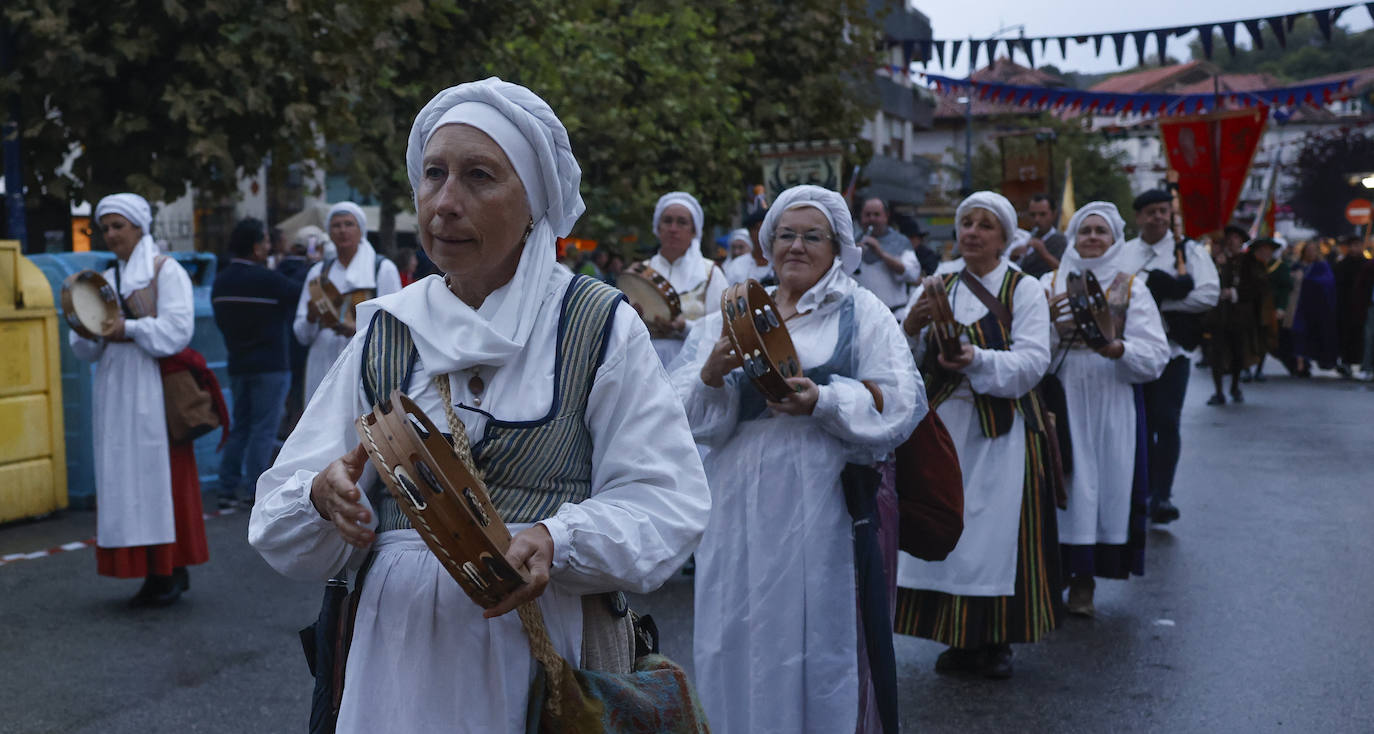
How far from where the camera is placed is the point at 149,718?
548cm

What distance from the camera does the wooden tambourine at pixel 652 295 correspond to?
8.66 metres

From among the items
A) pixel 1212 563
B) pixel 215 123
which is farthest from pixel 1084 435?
pixel 215 123

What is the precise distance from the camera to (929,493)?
15.4 feet

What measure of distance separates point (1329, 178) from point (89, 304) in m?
69.9

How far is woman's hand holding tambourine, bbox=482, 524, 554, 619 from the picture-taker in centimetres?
222

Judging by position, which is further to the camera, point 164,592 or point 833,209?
point 164,592

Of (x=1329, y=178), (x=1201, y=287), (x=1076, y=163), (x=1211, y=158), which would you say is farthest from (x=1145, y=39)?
(x=1329, y=178)

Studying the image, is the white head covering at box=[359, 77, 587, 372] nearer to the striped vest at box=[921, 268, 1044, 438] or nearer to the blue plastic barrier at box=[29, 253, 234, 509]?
the striped vest at box=[921, 268, 1044, 438]

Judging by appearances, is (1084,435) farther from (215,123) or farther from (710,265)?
(215,123)

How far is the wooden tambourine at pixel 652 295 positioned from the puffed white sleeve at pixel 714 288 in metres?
0.20

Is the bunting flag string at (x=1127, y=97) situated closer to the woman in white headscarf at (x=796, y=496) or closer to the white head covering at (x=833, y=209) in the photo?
the white head covering at (x=833, y=209)

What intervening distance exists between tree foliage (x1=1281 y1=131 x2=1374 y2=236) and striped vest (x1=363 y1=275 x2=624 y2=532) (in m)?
70.4

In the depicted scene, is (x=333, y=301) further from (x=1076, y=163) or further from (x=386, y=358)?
(x=1076, y=163)

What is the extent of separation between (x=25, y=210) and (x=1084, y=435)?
848cm
